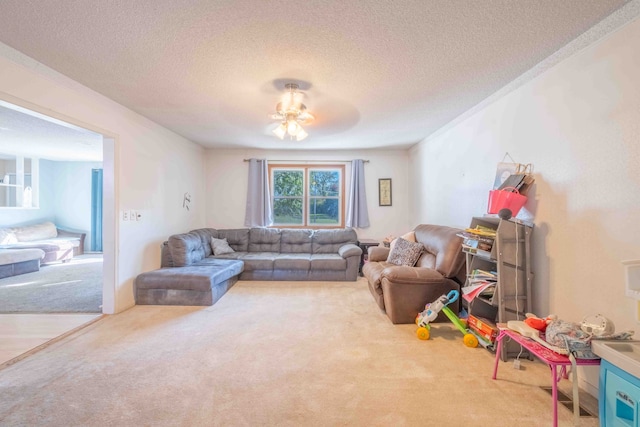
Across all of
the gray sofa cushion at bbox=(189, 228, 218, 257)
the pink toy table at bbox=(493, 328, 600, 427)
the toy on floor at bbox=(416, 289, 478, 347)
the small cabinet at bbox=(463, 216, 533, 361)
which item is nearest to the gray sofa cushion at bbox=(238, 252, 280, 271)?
the gray sofa cushion at bbox=(189, 228, 218, 257)

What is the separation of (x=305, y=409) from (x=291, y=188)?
14.7 feet

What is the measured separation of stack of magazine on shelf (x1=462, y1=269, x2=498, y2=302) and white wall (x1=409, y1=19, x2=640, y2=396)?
1.11 feet

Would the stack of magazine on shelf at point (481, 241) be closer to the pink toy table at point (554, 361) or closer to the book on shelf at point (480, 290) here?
the book on shelf at point (480, 290)

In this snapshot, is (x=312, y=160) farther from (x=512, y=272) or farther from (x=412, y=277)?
(x=512, y=272)

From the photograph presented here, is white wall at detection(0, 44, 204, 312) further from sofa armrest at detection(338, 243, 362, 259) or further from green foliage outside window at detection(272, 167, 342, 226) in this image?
sofa armrest at detection(338, 243, 362, 259)

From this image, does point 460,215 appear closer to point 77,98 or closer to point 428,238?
point 428,238

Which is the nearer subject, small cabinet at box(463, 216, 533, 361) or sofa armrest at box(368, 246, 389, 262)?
small cabinet at box(463, 216, 533, 361)

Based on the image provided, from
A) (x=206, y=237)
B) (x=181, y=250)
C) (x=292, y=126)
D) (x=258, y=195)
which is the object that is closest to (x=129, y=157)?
(x=181, y=250)

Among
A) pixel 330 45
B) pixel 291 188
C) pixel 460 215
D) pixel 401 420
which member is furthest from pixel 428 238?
pixel 291 188

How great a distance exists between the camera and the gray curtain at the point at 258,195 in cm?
551

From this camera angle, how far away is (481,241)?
2.37 metres

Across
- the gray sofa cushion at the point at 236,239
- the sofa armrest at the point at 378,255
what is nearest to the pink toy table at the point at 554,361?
the sofa armrest at the point at 378,255

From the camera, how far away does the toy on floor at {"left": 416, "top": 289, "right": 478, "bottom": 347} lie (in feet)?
7.88

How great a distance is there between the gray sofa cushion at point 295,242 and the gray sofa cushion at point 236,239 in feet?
2.26
